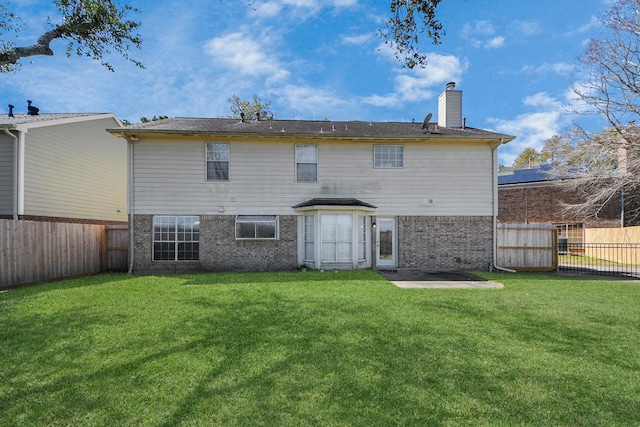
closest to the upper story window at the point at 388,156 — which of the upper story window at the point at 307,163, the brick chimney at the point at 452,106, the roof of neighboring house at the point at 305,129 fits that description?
the roof of neighboring house at the point at 305,129

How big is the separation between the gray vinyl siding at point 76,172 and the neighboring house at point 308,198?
4332 millimetres

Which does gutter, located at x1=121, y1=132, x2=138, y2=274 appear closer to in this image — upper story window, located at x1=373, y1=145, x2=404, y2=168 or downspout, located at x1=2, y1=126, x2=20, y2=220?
downspout, located at x1=2, y1=126, x2=20, y2=220

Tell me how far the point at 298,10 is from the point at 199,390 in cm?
817

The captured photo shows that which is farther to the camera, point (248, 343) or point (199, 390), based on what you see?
point (248, 343)

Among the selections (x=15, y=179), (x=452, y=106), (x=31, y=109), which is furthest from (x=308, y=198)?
(x=31, y=109)

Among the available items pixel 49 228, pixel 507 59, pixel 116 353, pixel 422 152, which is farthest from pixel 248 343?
pixel 507 59

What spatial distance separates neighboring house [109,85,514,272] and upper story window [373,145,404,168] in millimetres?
40

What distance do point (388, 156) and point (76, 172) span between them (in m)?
14.1

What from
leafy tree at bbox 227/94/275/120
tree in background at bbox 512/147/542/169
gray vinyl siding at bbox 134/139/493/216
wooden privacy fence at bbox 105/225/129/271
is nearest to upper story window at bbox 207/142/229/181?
gray vinyl siding at bbox 134/139/493/216

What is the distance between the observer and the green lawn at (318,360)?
290cm

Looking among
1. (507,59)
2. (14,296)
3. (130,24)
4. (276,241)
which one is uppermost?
(507,59)

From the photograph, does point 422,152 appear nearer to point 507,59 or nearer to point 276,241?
point 507,59

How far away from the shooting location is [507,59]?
13344mm

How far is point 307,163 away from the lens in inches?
480
